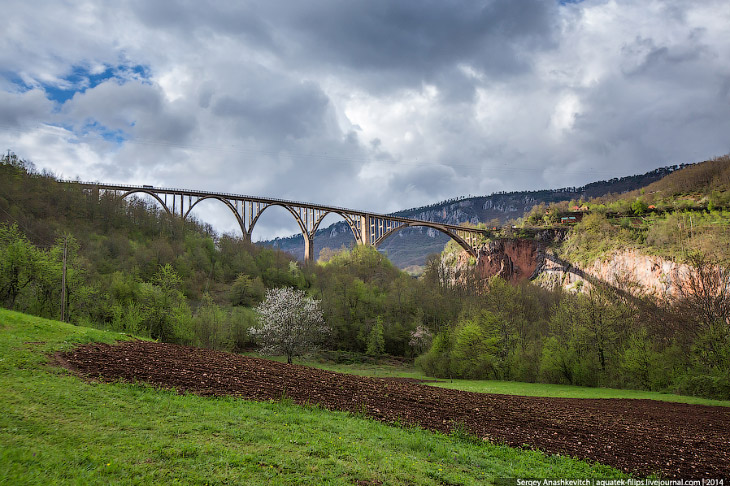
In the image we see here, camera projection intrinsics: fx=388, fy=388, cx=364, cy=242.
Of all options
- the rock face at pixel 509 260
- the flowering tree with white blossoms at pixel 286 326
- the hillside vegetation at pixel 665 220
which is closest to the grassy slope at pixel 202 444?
the flowering tree with white blossoms at pixel 286 326

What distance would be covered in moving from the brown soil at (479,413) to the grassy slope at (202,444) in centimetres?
101

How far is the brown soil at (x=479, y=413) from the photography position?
9867mm

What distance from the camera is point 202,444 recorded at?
750 cm

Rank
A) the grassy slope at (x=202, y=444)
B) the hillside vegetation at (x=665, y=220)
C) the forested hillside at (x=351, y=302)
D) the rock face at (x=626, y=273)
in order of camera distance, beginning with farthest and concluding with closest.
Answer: the hillside vegetation at (x=665, y=220)
the rock face at (x=626, y=273)
the forested hillside at (x=351, y=302)
the grassy slope at (x=202, y=444)

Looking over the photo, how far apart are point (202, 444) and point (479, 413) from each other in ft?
31.0

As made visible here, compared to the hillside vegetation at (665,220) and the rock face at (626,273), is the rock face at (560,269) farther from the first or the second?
the hillside vegetation at (665,220)

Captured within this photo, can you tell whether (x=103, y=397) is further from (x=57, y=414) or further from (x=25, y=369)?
(x=25, y=369)

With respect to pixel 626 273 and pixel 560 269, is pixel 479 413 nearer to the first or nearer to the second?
pixel 626 273

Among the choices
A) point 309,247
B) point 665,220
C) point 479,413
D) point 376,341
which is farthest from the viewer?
point 309,247

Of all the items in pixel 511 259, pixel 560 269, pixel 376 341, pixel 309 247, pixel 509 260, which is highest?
pixel 309 247

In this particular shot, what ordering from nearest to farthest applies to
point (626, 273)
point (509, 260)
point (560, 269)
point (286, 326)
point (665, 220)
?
1. point (286, 326)
2. point (626, 273)
3. point (665, 220)
4. point (560, 269)
5. point (509, 260)

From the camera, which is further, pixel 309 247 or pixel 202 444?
pixel 309 247

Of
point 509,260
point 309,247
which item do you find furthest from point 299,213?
point 509,260

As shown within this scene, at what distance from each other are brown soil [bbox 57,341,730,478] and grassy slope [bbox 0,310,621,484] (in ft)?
3.32
